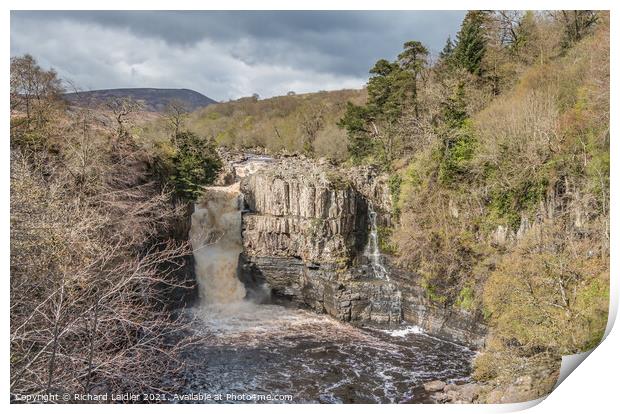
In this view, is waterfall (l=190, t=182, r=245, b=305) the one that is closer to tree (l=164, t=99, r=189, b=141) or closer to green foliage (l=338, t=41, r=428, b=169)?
tree (l=164, t=99, r=189, b=141)

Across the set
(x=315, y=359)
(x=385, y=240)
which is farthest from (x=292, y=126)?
(x=315, y=359)

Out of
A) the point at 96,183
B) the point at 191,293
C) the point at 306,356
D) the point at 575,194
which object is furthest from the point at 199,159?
the point at 575,194

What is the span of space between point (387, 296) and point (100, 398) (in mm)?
11011

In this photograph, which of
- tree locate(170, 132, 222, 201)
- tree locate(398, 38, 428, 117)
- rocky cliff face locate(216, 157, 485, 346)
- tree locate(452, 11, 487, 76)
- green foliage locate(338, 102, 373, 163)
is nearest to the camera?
tree locate(170, 132, 222, 201)

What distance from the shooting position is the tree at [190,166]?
1513 cm

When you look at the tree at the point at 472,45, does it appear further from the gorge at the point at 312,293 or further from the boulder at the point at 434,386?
the boulder at the point at 434,386

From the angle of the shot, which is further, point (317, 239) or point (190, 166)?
point (317, 239)

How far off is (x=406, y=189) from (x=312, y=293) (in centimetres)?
538

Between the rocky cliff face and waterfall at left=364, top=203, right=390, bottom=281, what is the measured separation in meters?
0.13

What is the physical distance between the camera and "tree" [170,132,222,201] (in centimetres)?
1513

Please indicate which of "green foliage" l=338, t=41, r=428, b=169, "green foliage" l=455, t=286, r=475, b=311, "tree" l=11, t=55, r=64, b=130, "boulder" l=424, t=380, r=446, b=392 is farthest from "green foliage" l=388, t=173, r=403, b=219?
"tree" l=11, t=55, r=64, b=130

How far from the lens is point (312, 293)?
666 inches

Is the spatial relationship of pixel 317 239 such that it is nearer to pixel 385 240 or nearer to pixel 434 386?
pixel 385 240

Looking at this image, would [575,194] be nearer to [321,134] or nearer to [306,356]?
[306,356]
